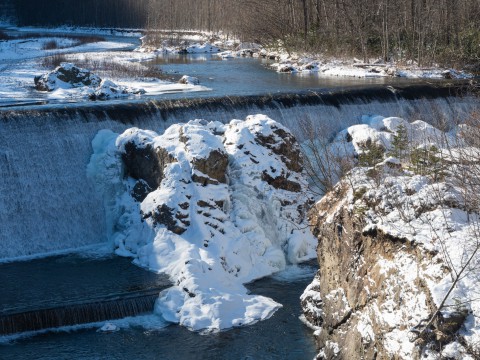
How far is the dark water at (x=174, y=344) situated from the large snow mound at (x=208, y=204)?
797mm

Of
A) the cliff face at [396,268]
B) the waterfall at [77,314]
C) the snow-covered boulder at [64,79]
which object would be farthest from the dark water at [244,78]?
the cliff face at [396,268]

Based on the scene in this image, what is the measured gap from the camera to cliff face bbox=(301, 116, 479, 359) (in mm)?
7125

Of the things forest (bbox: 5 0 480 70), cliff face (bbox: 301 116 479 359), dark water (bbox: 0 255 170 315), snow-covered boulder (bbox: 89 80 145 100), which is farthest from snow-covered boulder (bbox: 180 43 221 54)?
cliff face (bbox: 301 116 479 359)

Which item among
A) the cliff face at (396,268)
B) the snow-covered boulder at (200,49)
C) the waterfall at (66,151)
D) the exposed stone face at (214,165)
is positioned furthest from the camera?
the snow-covered boulder at (200,49)

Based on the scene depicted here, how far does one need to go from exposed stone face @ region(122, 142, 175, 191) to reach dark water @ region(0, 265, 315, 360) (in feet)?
16.4

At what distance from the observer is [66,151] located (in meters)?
17.3

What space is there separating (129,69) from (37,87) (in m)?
7.29

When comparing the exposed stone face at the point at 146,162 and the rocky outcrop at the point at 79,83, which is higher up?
the rocky outcrop at the point at 79,83

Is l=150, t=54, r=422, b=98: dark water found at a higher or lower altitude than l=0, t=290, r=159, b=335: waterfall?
higher

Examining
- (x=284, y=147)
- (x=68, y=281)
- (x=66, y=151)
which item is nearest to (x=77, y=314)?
(x=68, y=281)

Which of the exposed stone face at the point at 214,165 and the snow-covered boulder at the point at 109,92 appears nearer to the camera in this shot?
the exposed stone face at the point at 214,165

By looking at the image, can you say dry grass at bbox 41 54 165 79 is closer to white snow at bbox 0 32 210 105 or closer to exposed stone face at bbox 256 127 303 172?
white snow at bbox 0 32 210 105

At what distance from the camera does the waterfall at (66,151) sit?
1588 cm

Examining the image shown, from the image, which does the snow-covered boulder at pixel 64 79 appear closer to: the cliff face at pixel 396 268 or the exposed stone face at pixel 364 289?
the exposed stone face at pixel 364 289
